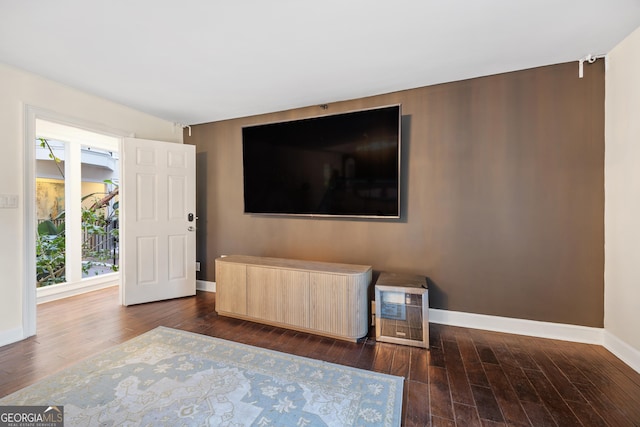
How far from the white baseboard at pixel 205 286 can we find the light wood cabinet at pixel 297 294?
0.87 m

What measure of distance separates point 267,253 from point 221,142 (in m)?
1.61

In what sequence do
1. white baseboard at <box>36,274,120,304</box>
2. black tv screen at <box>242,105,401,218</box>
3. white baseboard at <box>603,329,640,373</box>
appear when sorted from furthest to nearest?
white baseboard at <box>36,274,120,304</box>, black tv screen at <box>242,105,401,218</box>, white baseboard at <box>603,329,640,373</box>

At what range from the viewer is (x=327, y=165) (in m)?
2.77

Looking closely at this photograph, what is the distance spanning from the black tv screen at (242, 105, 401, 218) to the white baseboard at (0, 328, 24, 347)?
2.22 m

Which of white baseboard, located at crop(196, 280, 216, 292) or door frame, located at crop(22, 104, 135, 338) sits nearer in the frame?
door frame, located at crop(22, 104, 135, 338)

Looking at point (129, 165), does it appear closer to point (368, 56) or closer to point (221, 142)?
point (221, 142)

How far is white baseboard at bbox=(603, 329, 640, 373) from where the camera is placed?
1.81m

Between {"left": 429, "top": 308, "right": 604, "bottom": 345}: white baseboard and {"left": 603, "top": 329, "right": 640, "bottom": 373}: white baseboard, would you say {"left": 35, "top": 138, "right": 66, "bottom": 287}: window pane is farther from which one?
{"left": 603, "top": 329, "right": 640, "bottom": 373}: white baseboard

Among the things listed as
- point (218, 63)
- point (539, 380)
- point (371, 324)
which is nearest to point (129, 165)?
point (218, 63)

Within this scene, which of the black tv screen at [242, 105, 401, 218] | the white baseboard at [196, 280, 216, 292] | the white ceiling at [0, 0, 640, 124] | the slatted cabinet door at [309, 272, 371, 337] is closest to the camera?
the white ceiling at [0, 0, 640, 124]

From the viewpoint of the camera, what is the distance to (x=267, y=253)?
3268 mm

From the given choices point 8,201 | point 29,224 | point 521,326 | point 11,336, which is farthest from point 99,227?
point 521,326

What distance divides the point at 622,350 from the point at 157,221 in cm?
447

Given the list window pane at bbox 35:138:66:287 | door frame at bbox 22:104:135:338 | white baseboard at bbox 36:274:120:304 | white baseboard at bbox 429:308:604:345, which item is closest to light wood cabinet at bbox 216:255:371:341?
white baseboard at bbox 429:308:604:345
